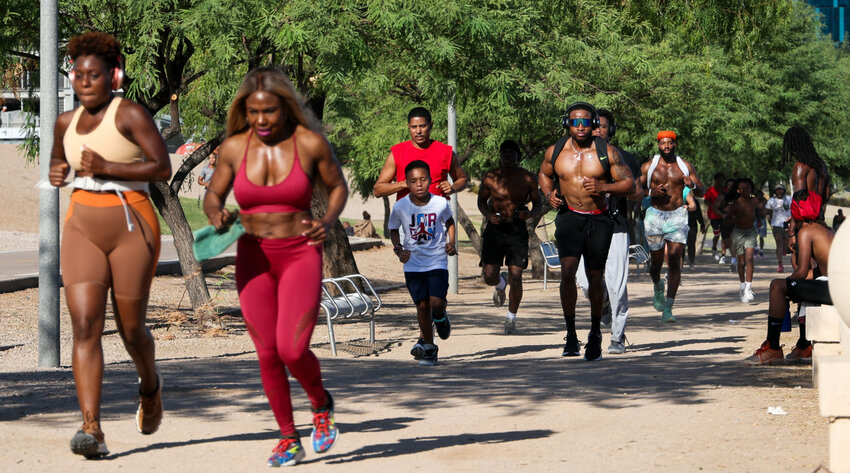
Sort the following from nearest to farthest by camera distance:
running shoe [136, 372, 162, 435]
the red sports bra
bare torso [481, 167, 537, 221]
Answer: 1. the red sports bra
2. running shoe [136, 372, 162, 435]
3. bare torso [481, 167, 537, 221]

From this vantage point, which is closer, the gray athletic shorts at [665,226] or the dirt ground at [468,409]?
the dirt ground at [468,409]

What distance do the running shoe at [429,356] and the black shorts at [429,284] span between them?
385mm

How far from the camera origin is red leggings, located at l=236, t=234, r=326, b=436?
5.71 m

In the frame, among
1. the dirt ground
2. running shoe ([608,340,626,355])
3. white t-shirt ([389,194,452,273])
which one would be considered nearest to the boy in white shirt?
white t-shirt ([389,194,452,273])

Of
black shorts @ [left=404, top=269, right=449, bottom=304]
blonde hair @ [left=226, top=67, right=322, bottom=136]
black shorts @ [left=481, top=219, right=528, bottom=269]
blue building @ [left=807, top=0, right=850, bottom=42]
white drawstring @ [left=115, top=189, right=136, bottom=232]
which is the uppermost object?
blue building @ [left=807, top=0, right=850, bottom=42]

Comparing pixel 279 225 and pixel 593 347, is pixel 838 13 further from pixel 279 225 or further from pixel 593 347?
pixel 279 225

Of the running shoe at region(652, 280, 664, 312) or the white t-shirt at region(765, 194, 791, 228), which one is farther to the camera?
the white t-shirt at region(765, 194, 791, 228)

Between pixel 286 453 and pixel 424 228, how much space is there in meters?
4.56

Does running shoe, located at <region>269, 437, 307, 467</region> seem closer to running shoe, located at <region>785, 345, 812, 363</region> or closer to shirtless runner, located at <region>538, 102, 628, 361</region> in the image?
shirtless runner, located at <region>538, 102, 628, 361</region>

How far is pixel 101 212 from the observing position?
5.96 m

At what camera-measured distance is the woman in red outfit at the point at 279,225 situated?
5.73 metres

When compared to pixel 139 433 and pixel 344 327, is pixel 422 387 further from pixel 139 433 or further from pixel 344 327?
pixel 344 327

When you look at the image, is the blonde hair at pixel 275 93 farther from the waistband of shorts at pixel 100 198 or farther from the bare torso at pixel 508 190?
the bare torso at pixel 508 190

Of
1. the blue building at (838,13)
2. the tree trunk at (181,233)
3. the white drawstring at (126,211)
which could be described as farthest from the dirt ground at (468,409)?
the blue building at (838,13)
